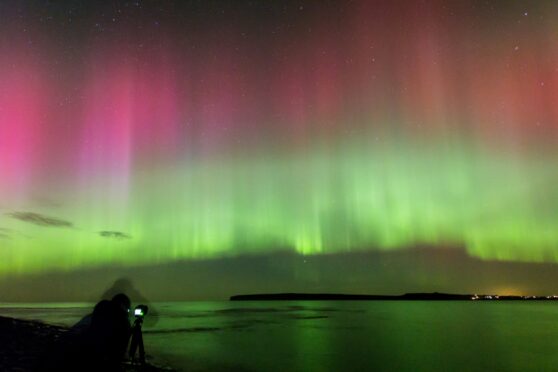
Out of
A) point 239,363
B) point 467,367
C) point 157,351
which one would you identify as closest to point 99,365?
point 239,363

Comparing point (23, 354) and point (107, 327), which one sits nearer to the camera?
point (107, 327)

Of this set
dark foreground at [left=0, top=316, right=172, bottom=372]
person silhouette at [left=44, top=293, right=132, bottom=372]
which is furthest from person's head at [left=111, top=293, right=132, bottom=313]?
dark foreground at [left=0, top=316, right=172, bottom=372]

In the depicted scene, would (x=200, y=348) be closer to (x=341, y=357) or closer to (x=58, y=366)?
(x=341, y=357)

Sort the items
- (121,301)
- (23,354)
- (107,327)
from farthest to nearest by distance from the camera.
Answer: (23,354)
(121,301)
(107,327)

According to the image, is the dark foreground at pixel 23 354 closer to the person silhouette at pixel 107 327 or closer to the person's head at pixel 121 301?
the person silhouette at pixel 107 327

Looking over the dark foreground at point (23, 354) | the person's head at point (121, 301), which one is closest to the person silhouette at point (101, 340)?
the person's head at point (121, 301)

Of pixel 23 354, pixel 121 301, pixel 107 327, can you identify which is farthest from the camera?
pixel 23 354

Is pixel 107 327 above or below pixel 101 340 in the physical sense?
above

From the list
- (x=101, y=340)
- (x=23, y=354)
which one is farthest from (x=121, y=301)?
(x=23, y=354)

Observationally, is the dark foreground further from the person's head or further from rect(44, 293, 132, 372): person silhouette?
the person's head

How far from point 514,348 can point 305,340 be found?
18332mm

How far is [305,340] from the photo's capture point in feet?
149

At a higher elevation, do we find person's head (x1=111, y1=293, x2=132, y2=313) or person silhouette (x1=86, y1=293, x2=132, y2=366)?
person's head (x1=111, y1=293, x2=132, y2=313)

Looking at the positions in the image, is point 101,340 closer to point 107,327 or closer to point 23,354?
point 107,327
